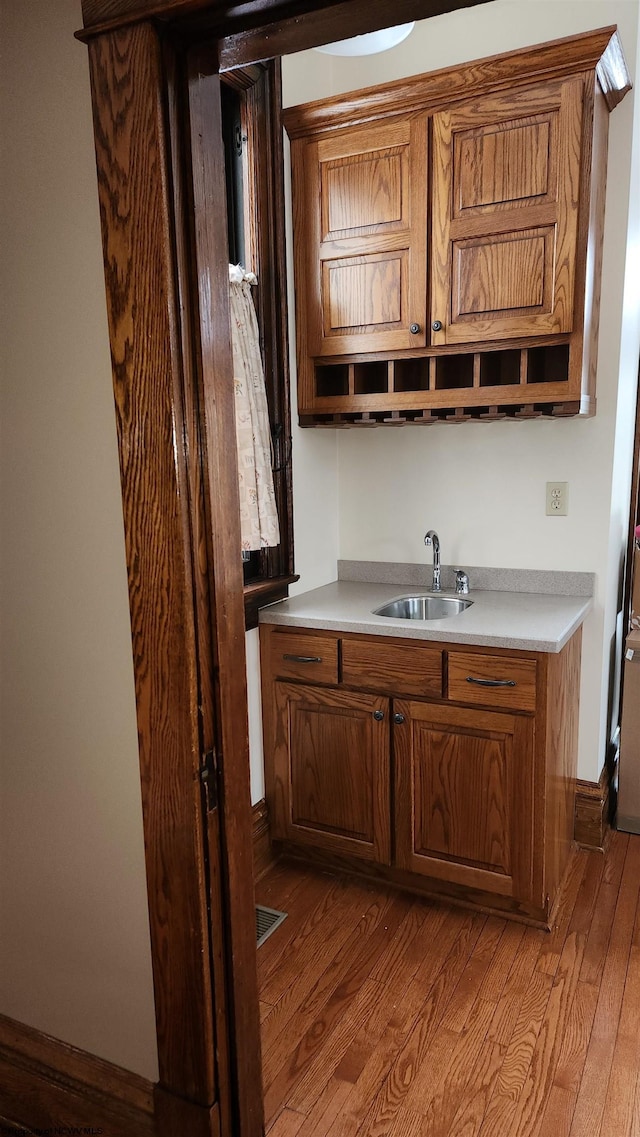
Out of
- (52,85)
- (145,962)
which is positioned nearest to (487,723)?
(145,962)

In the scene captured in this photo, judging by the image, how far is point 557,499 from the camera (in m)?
2.64

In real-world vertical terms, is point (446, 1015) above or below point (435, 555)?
below

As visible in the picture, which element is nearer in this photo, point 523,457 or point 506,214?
point 506,214

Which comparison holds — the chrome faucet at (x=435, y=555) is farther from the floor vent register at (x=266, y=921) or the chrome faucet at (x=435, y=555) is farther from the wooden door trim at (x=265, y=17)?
the wooden door trim at (x=265, y=17)

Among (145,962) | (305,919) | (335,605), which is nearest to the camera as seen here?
(145,962)

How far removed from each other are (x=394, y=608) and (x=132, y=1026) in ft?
5.37

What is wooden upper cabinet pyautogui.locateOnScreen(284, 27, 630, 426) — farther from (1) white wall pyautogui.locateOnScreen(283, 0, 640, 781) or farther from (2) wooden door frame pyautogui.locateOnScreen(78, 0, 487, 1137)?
(2) wooden door frame pyautogui.locateOnScreen(78, 0, 487, 1137)

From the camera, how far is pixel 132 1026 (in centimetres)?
138

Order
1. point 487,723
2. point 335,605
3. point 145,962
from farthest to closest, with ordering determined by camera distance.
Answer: point 335,605
point 487,723
point 145,962

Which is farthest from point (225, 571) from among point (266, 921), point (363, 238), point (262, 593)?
point (363, 238)

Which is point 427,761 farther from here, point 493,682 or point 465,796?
point 493,682

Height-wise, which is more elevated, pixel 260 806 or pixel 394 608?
pixel 394 608

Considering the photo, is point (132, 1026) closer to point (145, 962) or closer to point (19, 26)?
point (145, 962)

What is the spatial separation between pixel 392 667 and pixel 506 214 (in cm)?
139
